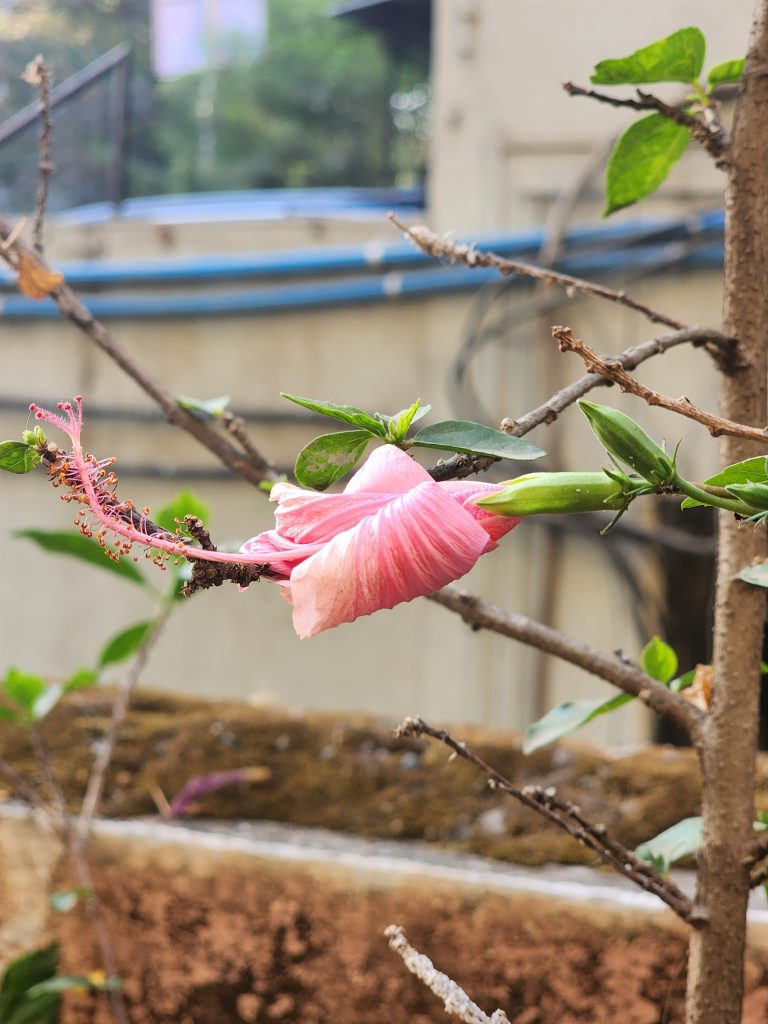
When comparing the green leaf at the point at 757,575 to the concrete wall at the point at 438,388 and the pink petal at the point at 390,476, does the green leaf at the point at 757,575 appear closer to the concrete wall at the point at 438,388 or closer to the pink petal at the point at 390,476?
the pink petal at the point at 390,476

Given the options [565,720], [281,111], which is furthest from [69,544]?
[281,111]

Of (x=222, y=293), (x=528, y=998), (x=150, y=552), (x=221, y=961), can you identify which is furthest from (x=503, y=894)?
(x=222, y=293)

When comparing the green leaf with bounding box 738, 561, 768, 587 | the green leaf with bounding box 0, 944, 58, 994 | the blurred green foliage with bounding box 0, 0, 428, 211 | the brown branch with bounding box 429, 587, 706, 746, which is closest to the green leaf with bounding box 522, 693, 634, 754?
the brown branch with bounding box 429, 587, 706, 746

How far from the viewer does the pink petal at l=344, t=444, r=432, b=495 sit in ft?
0.80

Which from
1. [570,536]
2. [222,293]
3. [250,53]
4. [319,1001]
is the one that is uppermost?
[250,53]

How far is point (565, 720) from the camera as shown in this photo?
474 mm

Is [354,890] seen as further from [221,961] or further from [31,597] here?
[31,597]

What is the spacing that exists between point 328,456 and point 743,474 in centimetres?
11

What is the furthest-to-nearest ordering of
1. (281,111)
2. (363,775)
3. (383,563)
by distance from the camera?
(281,111)
(363,775)
(383,563)

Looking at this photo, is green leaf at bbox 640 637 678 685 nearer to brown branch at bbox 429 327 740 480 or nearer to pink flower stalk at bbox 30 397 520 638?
brown branch at bbox 429 327 740 480

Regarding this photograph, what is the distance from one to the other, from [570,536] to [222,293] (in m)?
0.74

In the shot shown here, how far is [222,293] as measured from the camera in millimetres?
1879

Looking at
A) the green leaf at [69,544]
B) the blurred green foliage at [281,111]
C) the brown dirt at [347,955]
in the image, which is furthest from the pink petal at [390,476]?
the blurred green foliage at [281,111]

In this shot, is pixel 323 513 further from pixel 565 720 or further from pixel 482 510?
pixel 565 720
